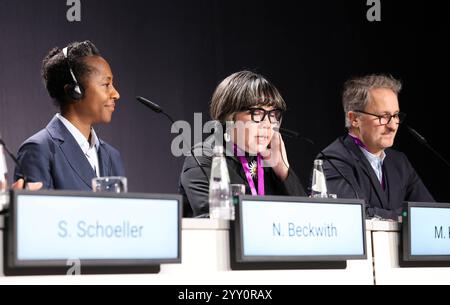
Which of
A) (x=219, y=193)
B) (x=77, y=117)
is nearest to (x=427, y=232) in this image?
(x=219, y=193)

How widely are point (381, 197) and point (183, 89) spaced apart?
1.14m

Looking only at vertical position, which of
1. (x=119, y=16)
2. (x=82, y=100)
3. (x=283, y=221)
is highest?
(x=119, y=16)

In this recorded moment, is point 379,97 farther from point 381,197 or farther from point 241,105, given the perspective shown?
point 241,105

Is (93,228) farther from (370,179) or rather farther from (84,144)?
(370,179)

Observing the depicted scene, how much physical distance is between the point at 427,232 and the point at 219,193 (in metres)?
0.54

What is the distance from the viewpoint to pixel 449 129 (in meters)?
3.97

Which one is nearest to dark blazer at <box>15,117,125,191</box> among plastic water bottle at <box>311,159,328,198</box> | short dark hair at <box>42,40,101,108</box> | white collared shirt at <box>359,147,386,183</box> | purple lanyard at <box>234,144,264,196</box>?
short dark hair at <box>42,40,101,108</box>

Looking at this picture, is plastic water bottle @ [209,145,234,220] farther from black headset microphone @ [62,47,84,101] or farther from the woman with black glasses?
black headset microphone @ [62,47,84,101]

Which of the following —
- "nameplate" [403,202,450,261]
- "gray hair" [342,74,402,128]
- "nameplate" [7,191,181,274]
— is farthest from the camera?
"gray hair" [342,74,402,128]

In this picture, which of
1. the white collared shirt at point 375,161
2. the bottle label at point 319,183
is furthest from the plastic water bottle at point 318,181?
the white collared shirt at point 375,161

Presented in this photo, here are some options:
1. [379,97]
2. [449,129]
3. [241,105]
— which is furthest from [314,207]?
[449,129]

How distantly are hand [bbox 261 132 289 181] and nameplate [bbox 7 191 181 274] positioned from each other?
0.82m

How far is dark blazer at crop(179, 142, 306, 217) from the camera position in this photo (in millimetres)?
2246

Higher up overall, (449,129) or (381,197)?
(449,129)
